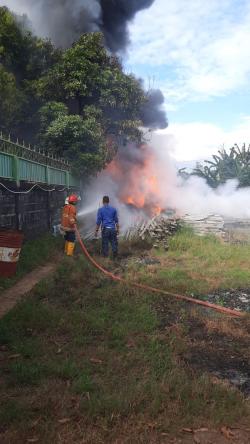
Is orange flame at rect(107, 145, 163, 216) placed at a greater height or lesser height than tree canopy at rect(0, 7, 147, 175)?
lesser

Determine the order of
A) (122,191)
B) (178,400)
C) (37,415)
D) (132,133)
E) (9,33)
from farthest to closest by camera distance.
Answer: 1. (122,191)
2. (132,133)
3. (9,33)
4. (178,400)
5. (37,415)

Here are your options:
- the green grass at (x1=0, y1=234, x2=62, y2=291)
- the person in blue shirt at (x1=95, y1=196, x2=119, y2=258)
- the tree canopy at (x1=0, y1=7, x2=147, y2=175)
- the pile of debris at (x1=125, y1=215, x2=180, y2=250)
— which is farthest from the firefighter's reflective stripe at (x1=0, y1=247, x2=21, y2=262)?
the tree canopy at (x1=0, y1=7, x2=147, y2=175)

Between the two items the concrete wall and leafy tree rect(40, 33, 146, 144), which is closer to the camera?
the concrete wall

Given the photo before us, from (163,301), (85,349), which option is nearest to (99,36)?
(163,301)

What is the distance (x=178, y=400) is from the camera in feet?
13.8

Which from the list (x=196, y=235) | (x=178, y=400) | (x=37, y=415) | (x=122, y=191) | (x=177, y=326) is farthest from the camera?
(x=122, y=191)

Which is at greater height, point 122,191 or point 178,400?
point 122,191

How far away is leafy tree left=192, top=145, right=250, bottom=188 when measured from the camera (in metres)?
30.7

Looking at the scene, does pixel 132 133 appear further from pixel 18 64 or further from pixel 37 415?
pixel 37 415

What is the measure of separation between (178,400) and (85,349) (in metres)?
1.71

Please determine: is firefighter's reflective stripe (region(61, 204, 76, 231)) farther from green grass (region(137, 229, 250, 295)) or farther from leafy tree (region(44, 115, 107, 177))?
leafy tree (region(44, 115, 107, 177))

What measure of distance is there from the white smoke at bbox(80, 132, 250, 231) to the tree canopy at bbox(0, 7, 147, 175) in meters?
3.00

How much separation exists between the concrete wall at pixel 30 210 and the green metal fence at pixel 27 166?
13.7 inches

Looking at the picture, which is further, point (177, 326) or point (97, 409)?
point (177, 326)
